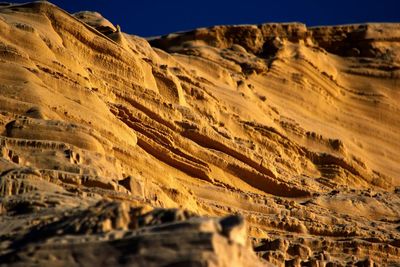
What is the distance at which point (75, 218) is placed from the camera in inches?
510

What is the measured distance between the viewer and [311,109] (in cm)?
3691

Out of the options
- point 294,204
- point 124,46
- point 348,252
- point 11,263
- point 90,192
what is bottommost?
point 11,263

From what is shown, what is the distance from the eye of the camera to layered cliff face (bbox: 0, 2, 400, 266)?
41.8ft

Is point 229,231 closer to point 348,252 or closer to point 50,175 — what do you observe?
point 50,175

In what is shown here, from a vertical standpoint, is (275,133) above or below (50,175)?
above

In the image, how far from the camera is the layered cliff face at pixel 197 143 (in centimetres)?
Result: 1274

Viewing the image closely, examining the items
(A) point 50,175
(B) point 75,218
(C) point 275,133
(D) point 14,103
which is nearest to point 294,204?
(C) point 275,133

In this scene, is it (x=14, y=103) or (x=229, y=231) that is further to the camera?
(x=14, y=103)

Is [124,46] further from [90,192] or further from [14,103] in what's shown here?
[90,192]

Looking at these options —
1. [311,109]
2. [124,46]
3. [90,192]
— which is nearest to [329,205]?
[124,46]

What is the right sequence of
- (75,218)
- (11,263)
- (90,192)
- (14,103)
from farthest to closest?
(14,103), (90,192), (75,218), (11,263)

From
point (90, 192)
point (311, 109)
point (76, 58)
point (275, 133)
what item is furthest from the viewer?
point (311, 109)

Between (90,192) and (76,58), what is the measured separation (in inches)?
332

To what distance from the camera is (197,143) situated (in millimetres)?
26328
